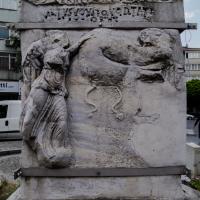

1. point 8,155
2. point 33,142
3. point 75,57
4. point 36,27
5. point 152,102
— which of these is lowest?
point 8,155

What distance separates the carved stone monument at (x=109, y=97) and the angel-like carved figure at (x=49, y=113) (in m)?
0.02

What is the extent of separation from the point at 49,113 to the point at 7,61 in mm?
31711

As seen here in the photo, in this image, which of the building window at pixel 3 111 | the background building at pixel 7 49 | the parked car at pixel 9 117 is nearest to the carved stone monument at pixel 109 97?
the parked car at pixel 9 117

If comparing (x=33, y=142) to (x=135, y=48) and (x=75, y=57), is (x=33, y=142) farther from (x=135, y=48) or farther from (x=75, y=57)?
(x=135, y=48)

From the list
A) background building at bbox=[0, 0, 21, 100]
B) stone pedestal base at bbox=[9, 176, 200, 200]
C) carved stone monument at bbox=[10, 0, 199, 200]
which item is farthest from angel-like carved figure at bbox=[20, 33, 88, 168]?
background building at bbox=[0, 0, 21, 100]

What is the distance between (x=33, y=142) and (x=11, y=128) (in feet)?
53.0

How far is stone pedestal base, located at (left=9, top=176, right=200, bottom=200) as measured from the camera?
16.2 ft

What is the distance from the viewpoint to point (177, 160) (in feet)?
16.6

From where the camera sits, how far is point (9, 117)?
20.7m

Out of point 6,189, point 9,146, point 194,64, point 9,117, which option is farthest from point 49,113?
point 194,64

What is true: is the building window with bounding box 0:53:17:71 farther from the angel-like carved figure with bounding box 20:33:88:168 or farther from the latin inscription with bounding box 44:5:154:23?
the angel-like carved figure with bounding box 20:33:88:168

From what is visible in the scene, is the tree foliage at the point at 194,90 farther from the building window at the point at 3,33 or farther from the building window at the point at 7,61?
the building window at the point at 3,33

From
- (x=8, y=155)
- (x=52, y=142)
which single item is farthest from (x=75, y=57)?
(x=8, y=155)

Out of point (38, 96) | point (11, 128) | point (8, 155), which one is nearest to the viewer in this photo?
point (38, 96)
